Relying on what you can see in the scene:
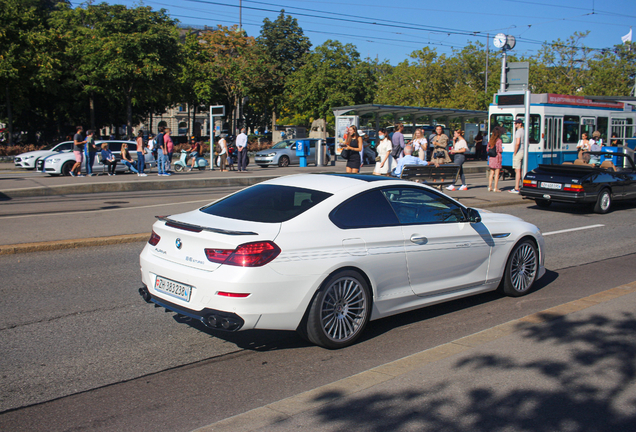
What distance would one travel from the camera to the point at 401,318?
5613mm

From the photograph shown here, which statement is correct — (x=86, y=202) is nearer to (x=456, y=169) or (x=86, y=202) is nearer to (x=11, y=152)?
(x=456, y=169)

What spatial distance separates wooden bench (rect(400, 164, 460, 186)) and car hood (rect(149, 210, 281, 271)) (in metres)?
9.63

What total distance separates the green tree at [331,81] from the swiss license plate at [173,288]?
162 feet

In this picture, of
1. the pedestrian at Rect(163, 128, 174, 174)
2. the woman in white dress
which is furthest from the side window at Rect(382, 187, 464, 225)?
the pedestrian at Rect(163, 128, 174, 174)

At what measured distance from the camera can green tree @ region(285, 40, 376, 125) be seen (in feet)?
174

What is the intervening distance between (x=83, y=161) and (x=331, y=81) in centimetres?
3475

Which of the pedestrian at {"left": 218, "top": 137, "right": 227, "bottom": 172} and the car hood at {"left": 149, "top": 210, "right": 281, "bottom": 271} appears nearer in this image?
the car hood at {"left": 149, "top": 210, "right": 281, "bottom": 271}

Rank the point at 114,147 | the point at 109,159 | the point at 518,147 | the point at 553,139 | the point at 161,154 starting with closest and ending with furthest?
the point at 518,147 → the point at 109,159 → the point at 553,139 → the point at 161,154 → the point at 114,147

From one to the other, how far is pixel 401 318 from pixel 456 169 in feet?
32.9

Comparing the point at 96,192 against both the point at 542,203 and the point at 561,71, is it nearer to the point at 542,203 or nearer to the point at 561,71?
the point at 542,203

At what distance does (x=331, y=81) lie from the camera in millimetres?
53094

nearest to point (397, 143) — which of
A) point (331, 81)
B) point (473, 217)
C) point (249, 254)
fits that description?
point (473, 217)

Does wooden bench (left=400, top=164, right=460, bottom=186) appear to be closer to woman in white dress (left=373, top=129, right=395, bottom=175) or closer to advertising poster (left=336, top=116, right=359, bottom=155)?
woman in white dress (left=373, top=129, right=395, bottom=175)

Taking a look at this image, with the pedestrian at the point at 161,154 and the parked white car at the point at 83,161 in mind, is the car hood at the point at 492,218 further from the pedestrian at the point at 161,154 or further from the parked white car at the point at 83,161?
the parked white car at the point at 83,161
